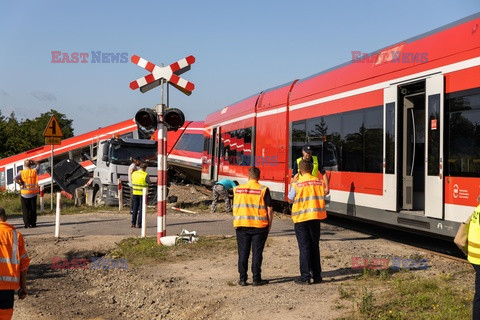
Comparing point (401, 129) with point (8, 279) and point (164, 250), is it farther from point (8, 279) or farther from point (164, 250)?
point (8, 279)

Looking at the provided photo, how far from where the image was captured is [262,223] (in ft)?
29.0

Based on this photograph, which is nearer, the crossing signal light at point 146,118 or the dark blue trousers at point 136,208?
the crossing signal light at point 146,118

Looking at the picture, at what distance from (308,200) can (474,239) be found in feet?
10.7

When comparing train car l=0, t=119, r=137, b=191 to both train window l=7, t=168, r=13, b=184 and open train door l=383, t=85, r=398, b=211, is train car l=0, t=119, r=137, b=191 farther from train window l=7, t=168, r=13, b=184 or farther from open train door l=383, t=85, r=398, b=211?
open train door l=383, t=85, r=398, b=211

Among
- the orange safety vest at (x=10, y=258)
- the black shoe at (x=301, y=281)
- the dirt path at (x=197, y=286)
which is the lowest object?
the dirt path at (x=197, y=286)

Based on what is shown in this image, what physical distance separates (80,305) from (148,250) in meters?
3.02

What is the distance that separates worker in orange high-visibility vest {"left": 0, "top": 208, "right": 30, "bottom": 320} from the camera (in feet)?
19.5

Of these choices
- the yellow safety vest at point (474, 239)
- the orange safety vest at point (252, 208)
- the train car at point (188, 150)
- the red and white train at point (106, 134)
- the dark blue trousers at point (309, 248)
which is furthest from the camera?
the train car at point (188, 150)

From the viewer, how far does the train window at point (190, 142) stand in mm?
32325

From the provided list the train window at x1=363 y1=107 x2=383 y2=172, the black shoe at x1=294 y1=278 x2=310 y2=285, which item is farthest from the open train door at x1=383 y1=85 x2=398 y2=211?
the black shoe at x1=294 y1=278 x2=310 y2=285

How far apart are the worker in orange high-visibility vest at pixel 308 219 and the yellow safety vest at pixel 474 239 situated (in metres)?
3.08

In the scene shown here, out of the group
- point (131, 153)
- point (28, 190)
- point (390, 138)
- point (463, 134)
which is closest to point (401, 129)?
point (390, 138)

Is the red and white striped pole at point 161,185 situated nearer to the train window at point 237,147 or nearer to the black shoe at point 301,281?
the black shoe at point 301,281

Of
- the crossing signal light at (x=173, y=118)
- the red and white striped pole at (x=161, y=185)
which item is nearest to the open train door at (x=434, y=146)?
the crossing signal light at (x=173, y=118)
